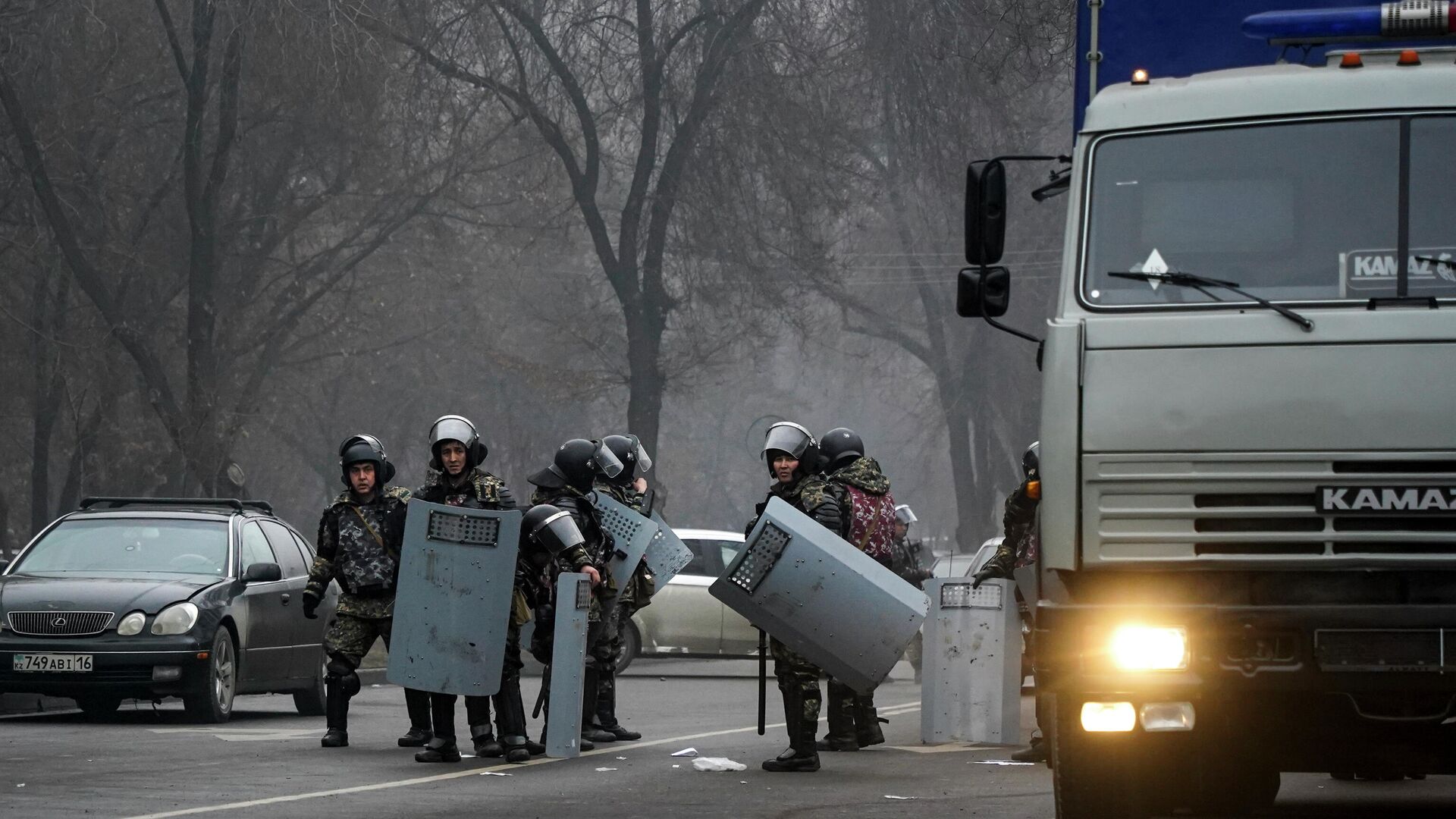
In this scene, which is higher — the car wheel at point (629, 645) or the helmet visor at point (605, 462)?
the helmet visor at point (605, 462)

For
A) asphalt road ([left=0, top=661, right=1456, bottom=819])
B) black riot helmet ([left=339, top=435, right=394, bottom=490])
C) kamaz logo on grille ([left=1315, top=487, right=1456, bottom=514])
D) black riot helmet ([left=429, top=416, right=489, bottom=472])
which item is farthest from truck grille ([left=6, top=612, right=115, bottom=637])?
kamaz logo on grille ([left=1315, top=487, right=1456, bottom=514])

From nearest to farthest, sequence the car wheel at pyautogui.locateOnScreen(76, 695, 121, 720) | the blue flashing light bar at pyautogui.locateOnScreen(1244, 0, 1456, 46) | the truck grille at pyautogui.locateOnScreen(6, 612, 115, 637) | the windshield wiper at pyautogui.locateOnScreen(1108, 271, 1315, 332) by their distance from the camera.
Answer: the windshield wiper at pyautogui.locateOnScreen(1108, 271, 1315, 332) < the blue flashing light bar at pyautogui.locateOnScreen(1244, 0, 1456, 46) < the truck grille at pyautogui.locateOnScreen(6, 612, 115, 637) < the car wheel at pyautogui.locateOnScreen(76, 695, 121, 720)

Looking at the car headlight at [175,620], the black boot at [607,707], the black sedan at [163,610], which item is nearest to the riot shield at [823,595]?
the black boot at [607,707]

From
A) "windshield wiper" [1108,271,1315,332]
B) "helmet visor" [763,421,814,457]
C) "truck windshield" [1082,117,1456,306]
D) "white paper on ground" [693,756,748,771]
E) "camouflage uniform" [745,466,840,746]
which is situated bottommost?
"white paper on ground" [693,756,748,771]

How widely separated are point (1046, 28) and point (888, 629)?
7.90 meters

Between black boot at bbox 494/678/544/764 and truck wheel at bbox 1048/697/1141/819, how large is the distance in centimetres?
499

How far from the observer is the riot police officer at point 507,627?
12.0m

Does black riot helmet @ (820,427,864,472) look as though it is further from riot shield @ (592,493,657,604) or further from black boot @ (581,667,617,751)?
black boot @ (581,667,617,751)

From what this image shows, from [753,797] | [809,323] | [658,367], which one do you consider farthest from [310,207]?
[753,797]

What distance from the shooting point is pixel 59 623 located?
49.2ft

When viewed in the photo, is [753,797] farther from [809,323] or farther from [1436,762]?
[809,323]

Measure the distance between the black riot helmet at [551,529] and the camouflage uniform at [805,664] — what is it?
96cm

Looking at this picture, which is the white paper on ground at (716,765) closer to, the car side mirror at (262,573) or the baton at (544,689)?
the baton at (544,689)

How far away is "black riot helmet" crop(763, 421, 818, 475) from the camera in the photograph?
12.1m
